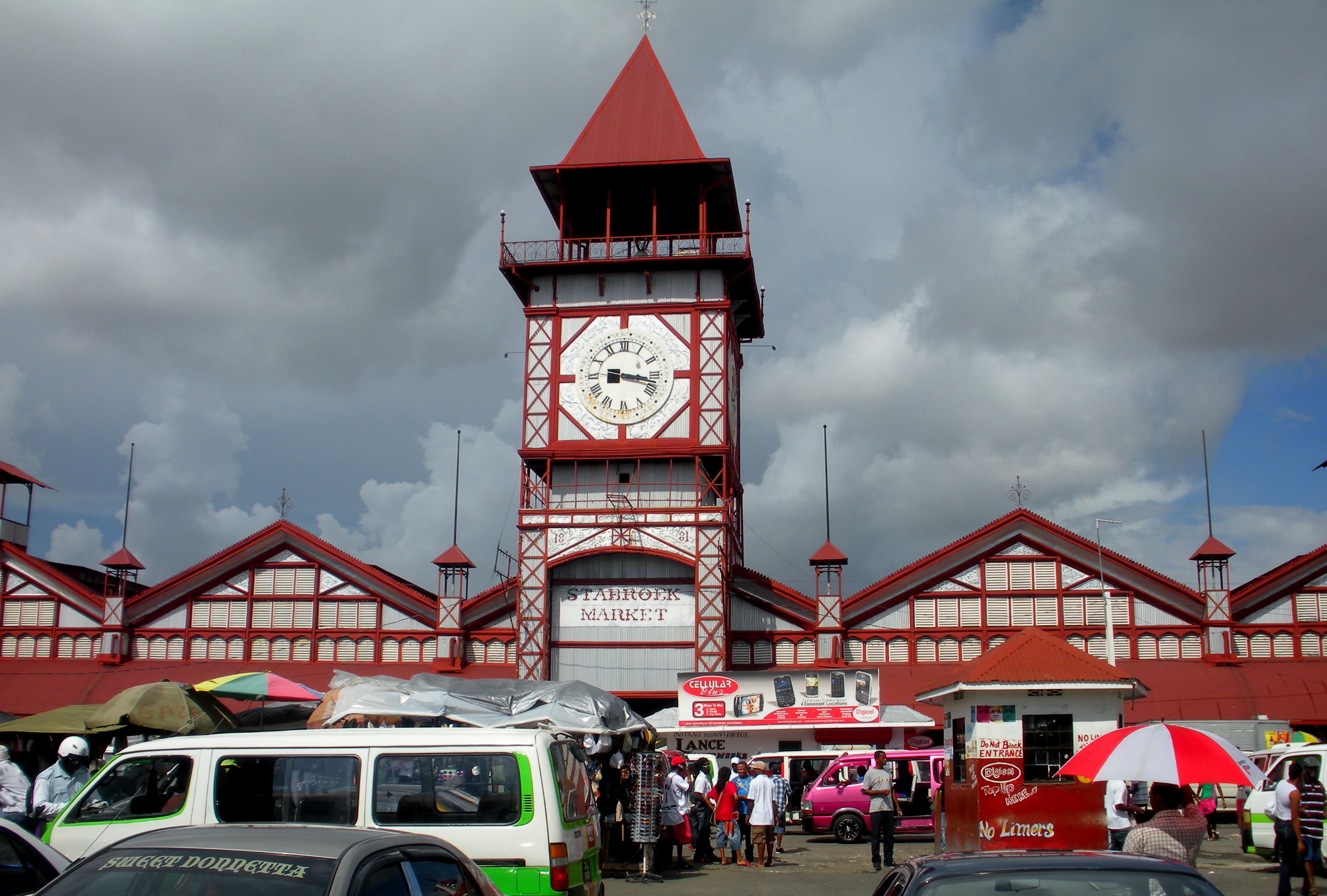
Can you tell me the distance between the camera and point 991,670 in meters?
19.2

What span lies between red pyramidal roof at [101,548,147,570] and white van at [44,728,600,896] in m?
28.9

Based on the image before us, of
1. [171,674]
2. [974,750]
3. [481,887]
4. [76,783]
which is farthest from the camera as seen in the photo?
[171,674]

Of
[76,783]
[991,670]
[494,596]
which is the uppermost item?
[494,596]

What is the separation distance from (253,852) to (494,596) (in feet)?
101

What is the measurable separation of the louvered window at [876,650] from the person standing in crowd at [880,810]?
15.4m

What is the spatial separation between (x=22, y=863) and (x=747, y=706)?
969 inches

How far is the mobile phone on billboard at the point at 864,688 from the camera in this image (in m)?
31.9

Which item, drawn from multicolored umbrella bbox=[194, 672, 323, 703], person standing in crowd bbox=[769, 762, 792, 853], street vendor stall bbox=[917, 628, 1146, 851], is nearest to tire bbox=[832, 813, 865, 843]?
person standing in crowd bbox=[769, 762, 792, 853]

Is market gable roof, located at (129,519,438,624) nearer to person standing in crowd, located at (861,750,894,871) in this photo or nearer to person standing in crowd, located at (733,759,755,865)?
person standing in crowd, located at (733,759,755,865)

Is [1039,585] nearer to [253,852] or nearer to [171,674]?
[171,674]

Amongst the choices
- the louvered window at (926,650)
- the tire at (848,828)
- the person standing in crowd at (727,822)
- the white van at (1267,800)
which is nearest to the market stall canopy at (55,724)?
the person standing in crowd at (727,822)

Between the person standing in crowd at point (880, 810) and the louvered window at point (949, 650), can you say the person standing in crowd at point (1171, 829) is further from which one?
the louvered window at point (949, 650)

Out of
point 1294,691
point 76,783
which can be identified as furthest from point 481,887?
point 1294,691

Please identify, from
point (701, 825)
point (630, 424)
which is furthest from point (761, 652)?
point (701, 825)
